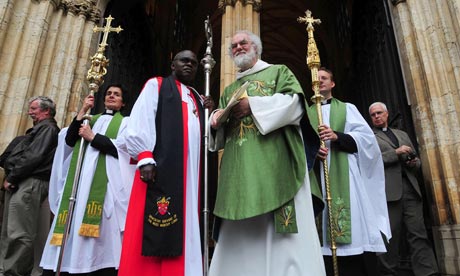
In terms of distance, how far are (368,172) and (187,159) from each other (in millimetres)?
1623

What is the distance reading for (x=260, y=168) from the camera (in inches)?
77.7

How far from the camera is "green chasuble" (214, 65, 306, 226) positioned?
1.91 meters

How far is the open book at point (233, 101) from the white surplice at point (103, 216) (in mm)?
841

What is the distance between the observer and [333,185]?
2.73m

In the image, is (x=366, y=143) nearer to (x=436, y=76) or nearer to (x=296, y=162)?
(x=296, y=162)

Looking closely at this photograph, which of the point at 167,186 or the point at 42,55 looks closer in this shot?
the point at 167,186

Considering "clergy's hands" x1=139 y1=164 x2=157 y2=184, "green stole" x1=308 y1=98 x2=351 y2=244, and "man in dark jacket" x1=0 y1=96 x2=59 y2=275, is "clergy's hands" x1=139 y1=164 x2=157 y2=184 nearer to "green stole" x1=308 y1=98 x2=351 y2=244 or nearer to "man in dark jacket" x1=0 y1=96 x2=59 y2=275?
"green stole" x1=308 y1=98 x2=351 y2=244

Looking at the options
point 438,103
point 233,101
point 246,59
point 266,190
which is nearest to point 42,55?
point 246,59

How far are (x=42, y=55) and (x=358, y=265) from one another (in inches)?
202

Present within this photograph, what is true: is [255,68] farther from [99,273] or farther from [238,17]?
[238,17]

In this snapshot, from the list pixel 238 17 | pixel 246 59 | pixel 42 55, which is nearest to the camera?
pixel 246 59

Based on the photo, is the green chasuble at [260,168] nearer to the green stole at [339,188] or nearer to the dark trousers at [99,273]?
the green stole at [339,188]

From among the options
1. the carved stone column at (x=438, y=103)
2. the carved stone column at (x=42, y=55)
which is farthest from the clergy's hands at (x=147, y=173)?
the carved stone column at (x=438, y=103)

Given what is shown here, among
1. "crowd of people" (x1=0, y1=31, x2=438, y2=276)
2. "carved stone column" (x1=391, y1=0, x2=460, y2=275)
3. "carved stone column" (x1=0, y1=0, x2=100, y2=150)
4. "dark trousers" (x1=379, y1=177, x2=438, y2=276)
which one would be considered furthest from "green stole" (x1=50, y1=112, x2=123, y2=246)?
"carved stone column" (x1=391, y1=0, x2=460, y2=275)
